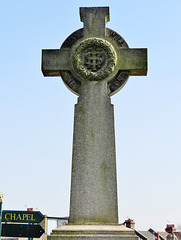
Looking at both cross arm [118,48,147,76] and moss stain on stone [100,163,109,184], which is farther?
cross arm [118,48,147,76]

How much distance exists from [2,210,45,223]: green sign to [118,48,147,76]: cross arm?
3673 millimetres

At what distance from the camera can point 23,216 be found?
7.71 meters

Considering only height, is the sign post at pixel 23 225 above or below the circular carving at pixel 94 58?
below

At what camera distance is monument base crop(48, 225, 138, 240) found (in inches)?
232

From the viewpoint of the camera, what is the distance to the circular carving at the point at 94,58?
735 cm

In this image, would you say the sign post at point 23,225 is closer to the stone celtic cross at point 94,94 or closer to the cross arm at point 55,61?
the stone celtic cross at point 94,94

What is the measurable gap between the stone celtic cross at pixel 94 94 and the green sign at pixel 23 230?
1440 millimetres

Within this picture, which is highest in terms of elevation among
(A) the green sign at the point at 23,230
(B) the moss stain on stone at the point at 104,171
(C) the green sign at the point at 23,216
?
(B) the moss stain on stone at the point at 104,171

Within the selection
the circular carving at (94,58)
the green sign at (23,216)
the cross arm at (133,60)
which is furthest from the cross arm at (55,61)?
the green sign at (23,216)

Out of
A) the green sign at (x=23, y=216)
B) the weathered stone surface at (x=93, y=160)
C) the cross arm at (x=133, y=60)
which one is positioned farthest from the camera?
the green sign at (x=23, y=216)

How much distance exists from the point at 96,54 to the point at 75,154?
2182 millimetres

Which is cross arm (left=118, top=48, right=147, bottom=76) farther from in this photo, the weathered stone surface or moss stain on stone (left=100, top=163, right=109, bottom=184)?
moss stain on stone (left=100, top=163, right=109, bottom=184)

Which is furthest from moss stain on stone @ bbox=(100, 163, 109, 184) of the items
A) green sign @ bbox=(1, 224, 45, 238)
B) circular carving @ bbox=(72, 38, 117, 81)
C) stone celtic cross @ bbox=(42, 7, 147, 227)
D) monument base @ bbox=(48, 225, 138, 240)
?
green sign @ bbox=(1, 224, 45, 238)

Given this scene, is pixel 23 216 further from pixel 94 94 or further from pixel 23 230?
pixel 94 94
